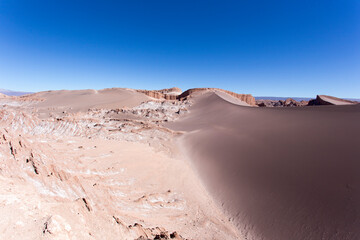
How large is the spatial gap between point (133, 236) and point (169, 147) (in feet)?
19.5


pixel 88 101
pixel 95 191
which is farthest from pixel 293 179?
pixel 88 101

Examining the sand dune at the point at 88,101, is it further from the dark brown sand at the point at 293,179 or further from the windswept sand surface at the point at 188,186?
the dark brown sand at the point at 293,179

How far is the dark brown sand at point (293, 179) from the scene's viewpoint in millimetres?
3189

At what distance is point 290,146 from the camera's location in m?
5.55

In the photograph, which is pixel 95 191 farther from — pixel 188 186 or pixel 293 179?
pixel 293 179

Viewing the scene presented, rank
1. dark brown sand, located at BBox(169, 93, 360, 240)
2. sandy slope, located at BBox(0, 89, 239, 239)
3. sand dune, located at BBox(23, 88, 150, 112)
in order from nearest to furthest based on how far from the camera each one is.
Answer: sandy slope, located at BBox(0, 89, 239, 239) < dark brown sand, located at BBox(169, 93, 360, 240) < sand dune, located at BBox(23, 88, 150, 112)

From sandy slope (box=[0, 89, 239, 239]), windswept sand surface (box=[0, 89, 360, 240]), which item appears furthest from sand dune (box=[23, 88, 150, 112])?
windswept sand surface (box=[0, 89, 360, 240])

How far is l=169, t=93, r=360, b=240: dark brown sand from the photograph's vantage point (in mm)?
3189

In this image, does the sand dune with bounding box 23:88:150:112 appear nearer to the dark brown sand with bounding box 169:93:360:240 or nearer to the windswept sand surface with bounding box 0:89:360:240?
the windswept sand surface with bounding box 0:89:360:240

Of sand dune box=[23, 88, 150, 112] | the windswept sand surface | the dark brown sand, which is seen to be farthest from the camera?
sand dune box=[23, 88, 150, 112]

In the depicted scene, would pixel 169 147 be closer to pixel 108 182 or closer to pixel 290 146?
pixel 108 182

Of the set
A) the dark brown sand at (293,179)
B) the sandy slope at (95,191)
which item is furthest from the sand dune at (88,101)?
the dark brown sand at (293,179)

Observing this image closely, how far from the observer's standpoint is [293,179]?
4.27 metres

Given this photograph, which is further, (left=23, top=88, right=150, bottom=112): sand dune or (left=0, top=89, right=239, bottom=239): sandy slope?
(left=23, top=88, right=150, bottom=112): sand dune
